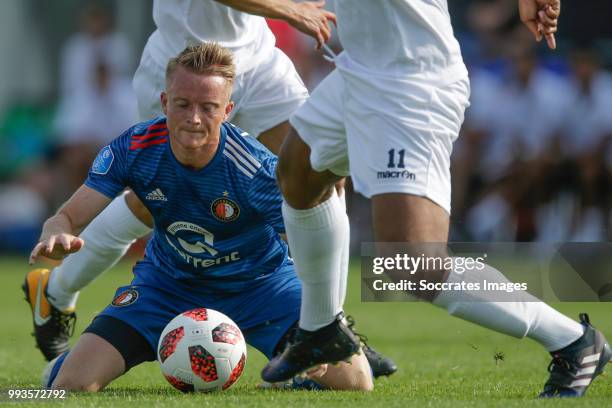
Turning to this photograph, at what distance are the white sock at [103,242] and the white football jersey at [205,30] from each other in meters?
0.84

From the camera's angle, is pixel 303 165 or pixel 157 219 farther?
pixel 157 219

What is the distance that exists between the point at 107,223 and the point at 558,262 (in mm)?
2371

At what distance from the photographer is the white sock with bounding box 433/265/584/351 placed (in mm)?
4789

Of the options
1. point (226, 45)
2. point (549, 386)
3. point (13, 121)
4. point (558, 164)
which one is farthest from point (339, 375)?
point (13, 121)

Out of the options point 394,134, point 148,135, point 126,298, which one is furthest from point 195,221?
point 394,134

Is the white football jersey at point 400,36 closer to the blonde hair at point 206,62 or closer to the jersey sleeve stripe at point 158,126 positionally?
the blonde hair at point 206,62

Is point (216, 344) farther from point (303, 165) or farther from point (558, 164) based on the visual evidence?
point (558, 164)

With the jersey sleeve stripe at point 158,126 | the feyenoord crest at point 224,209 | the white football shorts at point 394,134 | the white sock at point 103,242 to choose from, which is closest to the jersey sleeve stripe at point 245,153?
the feyenoord crest at point 224,209

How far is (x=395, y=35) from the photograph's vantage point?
191 inches

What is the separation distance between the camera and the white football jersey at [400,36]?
4832 mm

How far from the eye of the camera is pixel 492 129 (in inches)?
559

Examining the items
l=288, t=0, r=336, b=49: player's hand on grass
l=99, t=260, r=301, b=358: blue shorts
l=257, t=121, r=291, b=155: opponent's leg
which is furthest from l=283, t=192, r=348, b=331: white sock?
l=257, t=121, r=291, b=155: opponent's leg

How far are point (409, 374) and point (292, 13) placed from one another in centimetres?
189

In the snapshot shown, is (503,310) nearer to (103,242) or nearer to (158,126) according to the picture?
(158,126)
